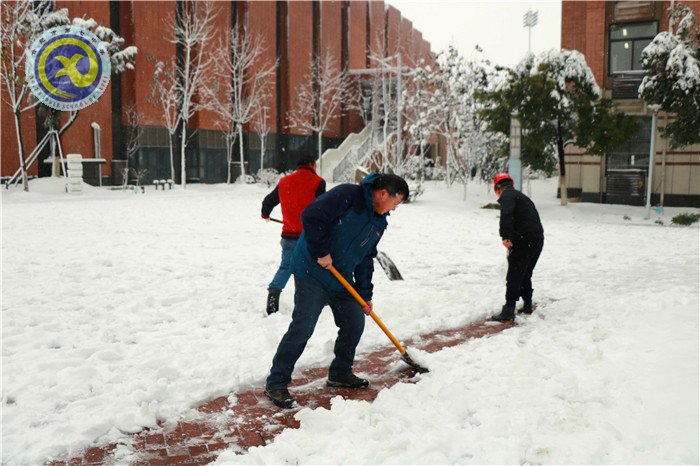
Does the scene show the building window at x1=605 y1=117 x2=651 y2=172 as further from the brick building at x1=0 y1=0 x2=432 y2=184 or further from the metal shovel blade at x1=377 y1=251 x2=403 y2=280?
the metal shovel blade at x1=377 y1=251 x2=403 y2=280

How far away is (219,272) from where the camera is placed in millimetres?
9219

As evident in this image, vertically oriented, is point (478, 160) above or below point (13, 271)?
above

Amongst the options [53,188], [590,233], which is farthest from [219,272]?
[53,188]

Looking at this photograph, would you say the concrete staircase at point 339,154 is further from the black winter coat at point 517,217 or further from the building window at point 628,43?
the black winter coat at point 517,217

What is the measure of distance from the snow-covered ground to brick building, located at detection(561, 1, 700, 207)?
13547 mm

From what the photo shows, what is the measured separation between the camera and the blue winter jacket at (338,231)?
4098mm

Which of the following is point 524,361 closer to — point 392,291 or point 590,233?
point 392,291

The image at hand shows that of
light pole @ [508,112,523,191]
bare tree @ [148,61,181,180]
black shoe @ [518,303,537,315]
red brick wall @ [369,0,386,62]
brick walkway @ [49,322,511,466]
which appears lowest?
brick walkway @ [49,322,511,466]

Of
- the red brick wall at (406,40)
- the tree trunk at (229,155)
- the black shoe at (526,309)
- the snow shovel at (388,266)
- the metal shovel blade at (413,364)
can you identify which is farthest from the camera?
the red brick wall at (406,40)

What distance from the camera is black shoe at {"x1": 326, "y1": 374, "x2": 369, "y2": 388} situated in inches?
184

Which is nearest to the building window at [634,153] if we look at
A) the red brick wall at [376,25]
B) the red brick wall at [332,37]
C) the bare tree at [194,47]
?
the bare tree at [194,47]

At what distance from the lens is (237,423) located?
4039 mm

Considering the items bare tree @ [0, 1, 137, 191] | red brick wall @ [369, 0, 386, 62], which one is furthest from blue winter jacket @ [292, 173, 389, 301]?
red brick wall @ [369, 0, 386, 62]

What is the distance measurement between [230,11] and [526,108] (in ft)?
75.4
